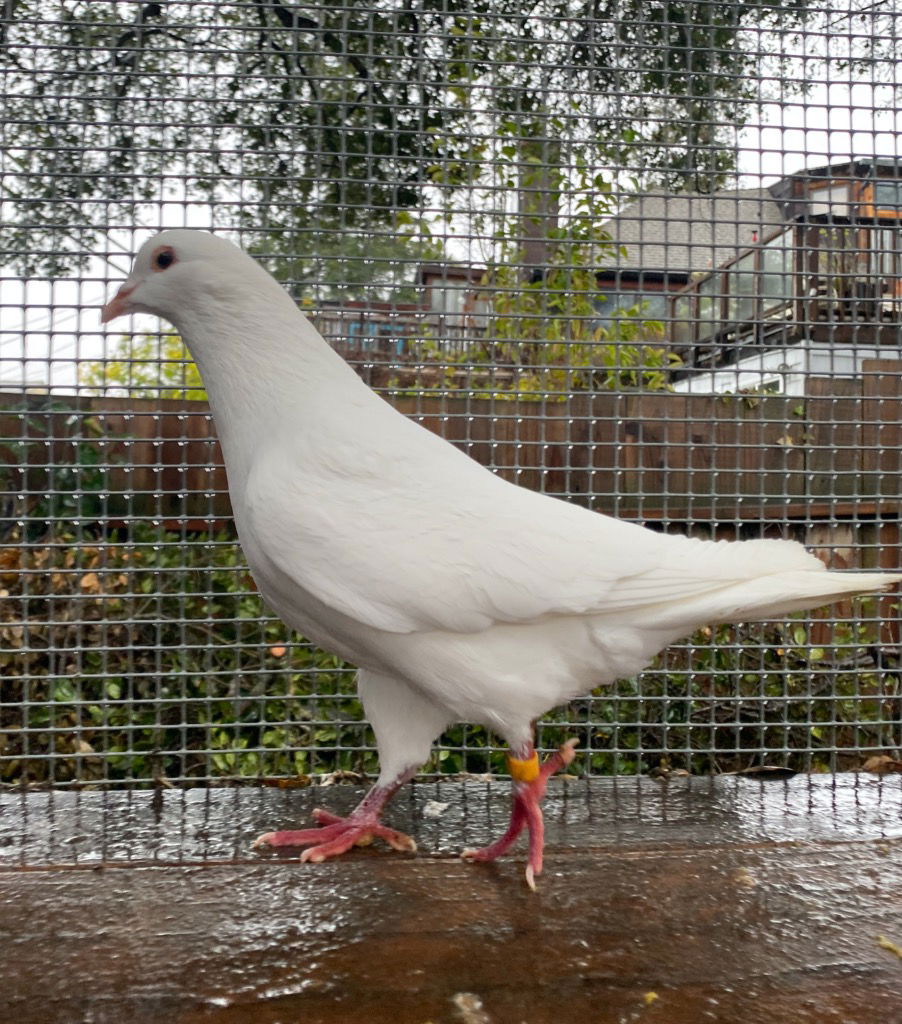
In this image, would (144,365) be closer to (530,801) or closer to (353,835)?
(353,835)

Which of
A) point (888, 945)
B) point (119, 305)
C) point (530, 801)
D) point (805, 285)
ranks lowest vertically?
point (888, 945)

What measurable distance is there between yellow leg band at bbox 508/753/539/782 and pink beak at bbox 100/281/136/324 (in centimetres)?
129

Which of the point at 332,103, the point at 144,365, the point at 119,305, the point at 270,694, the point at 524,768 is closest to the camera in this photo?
the point at 524,768

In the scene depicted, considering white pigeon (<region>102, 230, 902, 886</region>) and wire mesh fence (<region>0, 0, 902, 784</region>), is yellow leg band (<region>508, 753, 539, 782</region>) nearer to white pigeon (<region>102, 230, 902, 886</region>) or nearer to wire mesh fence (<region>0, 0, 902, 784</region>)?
white pigeon (<region>102, 230, 902, 886</region>)

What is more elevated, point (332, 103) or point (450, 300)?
point (332, 103)

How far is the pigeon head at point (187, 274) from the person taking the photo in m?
1.93

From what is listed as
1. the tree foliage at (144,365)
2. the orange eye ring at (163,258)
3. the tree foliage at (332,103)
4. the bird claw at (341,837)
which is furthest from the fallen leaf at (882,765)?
the orange eye ring at (163,258)

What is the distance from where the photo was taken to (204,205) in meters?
2.65

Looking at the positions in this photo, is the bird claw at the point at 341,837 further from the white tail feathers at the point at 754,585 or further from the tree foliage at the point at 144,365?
the tree foliage at the point at 144,365

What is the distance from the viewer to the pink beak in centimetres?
197

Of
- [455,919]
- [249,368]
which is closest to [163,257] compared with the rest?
[249,368]

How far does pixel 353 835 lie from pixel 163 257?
52.8 inches

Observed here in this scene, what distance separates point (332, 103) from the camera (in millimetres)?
2641

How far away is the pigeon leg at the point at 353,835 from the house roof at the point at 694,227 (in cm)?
170
